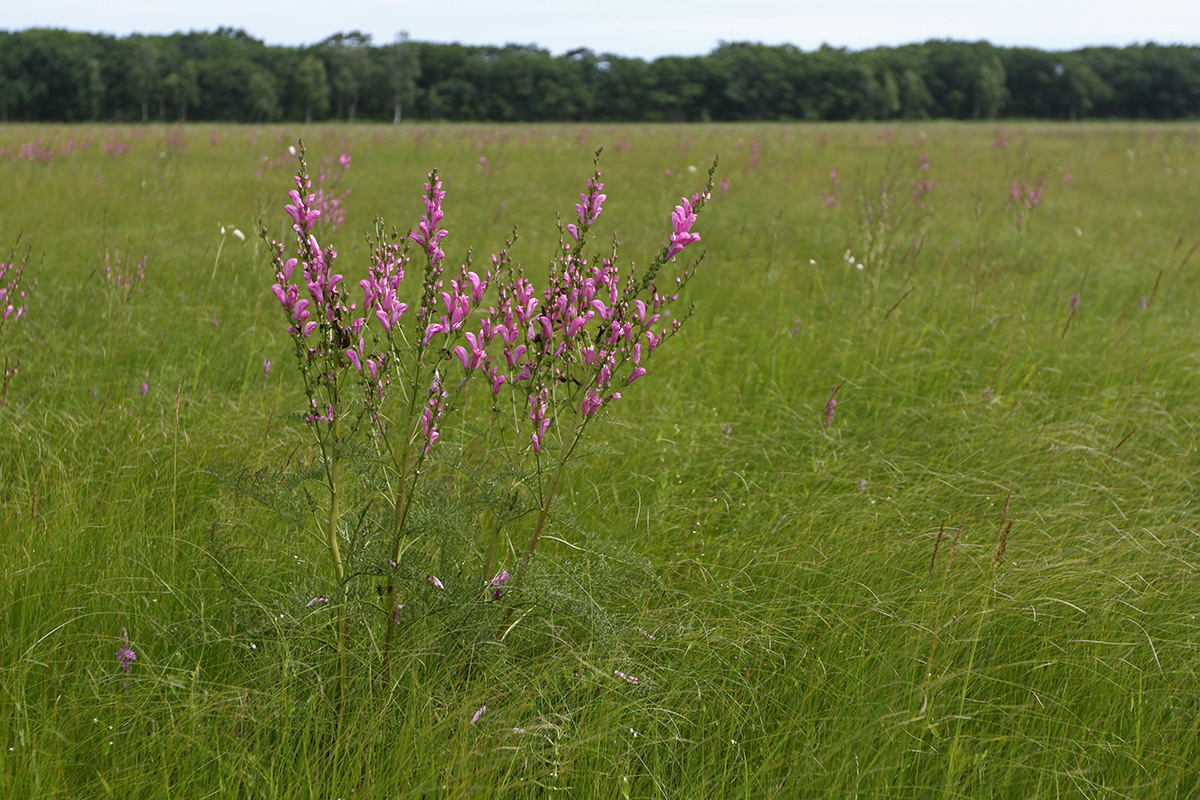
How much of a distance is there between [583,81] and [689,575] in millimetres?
79034

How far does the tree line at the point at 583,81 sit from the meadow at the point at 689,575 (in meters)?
63.0

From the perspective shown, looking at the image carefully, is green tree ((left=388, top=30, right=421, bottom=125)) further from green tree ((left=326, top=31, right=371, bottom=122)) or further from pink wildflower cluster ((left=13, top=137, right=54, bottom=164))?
pink wildflower cluster ((left=13, top=137, right=54, bottom=164))

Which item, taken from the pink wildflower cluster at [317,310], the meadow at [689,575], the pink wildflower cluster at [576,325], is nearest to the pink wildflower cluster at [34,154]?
the meadow at [689,575]

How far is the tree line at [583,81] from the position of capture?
202ft

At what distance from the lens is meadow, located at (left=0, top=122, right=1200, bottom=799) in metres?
1.76

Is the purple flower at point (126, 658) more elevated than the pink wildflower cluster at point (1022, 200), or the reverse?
the pink wildflower cluster at point (1022, 200)

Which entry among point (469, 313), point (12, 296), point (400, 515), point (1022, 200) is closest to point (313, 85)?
point (1022, 200)

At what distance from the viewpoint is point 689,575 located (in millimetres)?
2457

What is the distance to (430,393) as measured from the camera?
1.82 metres

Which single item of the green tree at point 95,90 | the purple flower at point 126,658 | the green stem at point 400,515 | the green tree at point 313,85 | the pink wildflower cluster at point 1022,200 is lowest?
the purple flower at point 126,658

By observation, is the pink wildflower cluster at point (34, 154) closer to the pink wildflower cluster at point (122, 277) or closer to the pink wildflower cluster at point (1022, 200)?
the pink wildflower cluster at point (122, 277)

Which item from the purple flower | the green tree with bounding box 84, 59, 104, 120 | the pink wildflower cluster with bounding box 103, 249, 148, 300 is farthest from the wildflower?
the green tree with bounding box 84, 59, 104, 120

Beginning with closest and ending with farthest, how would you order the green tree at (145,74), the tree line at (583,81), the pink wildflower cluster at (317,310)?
1. the pink wildflower cluster at (317,310)
2. the green tree at (145,74)
3. the tree line at (583,81)

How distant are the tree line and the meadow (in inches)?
2481
